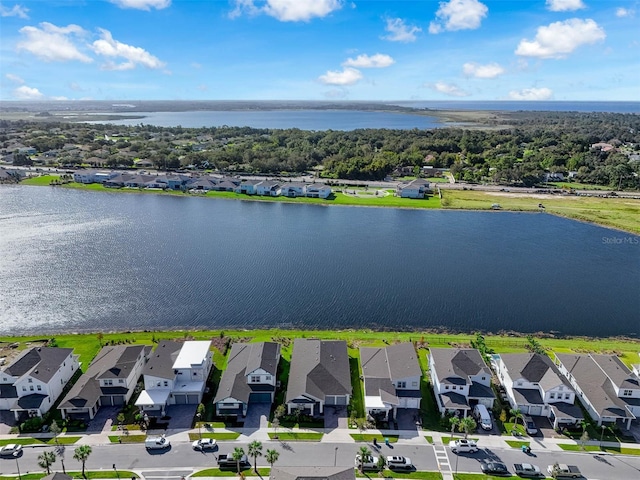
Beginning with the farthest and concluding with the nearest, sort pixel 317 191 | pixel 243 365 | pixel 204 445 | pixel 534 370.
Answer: pixel 317 191, pixel 243 365, pixel 534 370, pixel 204 445

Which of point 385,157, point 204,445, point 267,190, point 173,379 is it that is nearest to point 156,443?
point 204,445

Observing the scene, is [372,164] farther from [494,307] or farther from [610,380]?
[610,380]

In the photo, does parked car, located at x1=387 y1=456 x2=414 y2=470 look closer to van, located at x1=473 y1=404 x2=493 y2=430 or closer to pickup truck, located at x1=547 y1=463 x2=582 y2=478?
van, located at x1=473 y1=404 x2=493 y2=430

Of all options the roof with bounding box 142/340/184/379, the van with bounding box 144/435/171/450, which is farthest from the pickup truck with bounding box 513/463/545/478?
the roof with bounding box 142/340/184/379

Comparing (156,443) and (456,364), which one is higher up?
(456,364)

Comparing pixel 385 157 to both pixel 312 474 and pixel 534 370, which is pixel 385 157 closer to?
pixel 534 370

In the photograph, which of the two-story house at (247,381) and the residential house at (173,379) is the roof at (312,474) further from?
the residential house at (173,379)

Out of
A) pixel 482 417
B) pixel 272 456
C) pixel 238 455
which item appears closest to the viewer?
pixel 238 455
